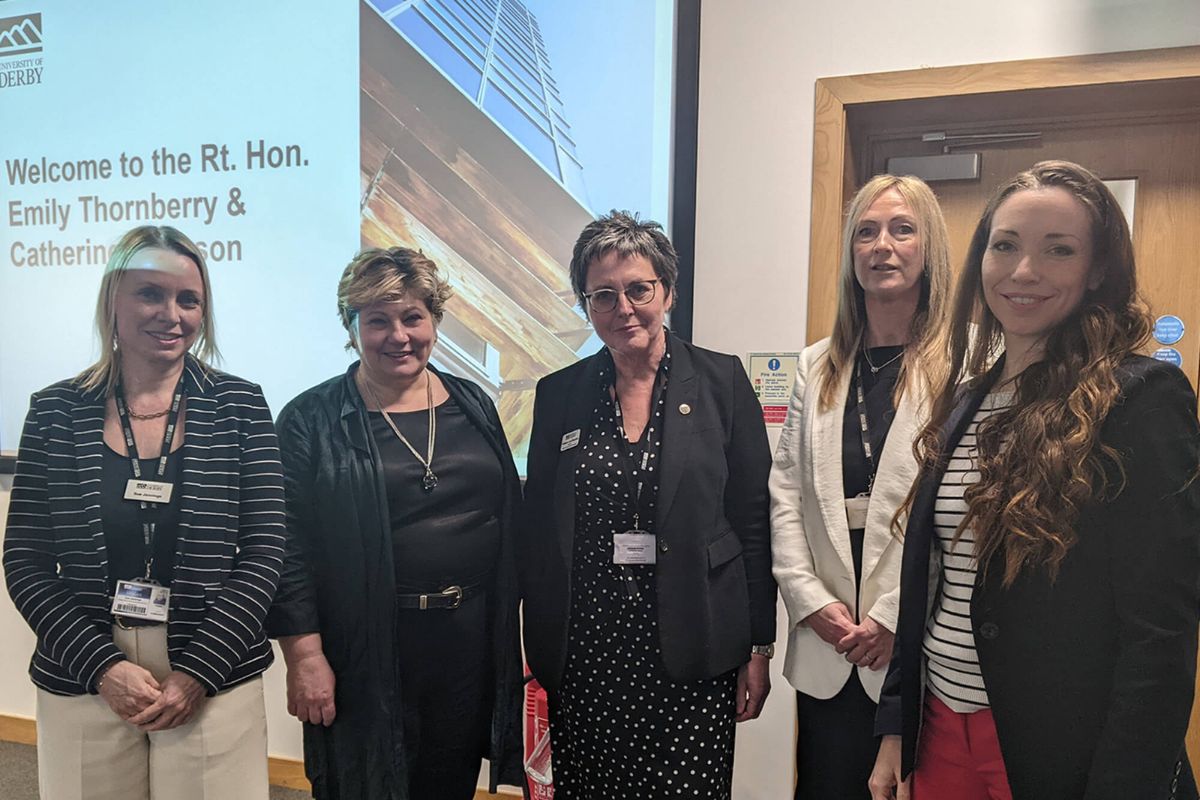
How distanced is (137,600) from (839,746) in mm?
1469

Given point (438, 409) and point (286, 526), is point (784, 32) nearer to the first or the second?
point (438, 409)

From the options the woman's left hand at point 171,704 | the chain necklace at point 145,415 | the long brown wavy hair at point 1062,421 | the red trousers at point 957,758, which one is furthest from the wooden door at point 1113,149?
the woman's left hand at point 171,704

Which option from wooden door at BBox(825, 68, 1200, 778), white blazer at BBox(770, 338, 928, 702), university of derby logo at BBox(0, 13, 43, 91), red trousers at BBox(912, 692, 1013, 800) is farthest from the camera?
university of derby logo at BBox(0, 13, 43, 91)

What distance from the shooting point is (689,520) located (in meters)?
1.49

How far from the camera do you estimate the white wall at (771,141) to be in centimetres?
197

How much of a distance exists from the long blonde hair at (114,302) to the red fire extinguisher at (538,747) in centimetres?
118

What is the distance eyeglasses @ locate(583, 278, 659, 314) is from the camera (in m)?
1.54

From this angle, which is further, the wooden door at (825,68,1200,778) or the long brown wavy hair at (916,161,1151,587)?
the wooden door at (825,68,1200,778)

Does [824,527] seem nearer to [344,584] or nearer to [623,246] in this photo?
[623,246]

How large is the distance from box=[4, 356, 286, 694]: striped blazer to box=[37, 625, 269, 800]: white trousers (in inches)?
1.6

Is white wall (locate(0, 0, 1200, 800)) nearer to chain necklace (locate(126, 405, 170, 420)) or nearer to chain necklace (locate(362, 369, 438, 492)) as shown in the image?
chain necklace (locate(362, 369, 438, 492))

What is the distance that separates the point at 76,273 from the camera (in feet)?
7.24

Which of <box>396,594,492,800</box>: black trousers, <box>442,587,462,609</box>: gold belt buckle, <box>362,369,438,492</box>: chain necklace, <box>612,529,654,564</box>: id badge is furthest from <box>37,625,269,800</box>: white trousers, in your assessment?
<box>612,529,654,564</box>: id badge

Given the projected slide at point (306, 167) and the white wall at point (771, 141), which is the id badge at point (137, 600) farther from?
the white wall at point (771, 141)
